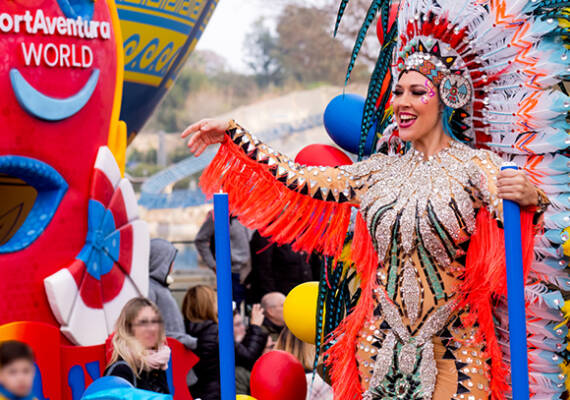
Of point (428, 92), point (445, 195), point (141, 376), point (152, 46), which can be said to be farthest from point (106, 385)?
point (152, 46)

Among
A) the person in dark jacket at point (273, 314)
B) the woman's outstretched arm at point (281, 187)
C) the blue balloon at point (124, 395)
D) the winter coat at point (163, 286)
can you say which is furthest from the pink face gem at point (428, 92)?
the person in dark jacket at point (273, 314)

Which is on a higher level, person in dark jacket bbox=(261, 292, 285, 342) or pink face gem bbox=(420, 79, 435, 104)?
pink face gem bbox=(420, 79, 435, 104)

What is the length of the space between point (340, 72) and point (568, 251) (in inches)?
854

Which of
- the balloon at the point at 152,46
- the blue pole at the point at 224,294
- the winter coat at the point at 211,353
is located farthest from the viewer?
the balloon at the point at 152,46

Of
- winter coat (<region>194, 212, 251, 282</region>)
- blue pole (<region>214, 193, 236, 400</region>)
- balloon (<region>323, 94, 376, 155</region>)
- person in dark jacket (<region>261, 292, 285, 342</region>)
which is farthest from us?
winter coat (<region>194, 212, 251, 282</region>)

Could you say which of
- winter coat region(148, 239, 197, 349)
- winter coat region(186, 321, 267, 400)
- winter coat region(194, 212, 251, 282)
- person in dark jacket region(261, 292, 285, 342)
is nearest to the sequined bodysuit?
winter coat region(186, 321, 267, 400)

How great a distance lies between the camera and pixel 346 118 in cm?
402

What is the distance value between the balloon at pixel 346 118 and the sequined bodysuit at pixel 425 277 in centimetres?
97

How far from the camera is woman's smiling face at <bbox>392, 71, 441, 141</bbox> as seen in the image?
2.95 metres

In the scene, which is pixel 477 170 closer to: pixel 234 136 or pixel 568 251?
pixel 568 251

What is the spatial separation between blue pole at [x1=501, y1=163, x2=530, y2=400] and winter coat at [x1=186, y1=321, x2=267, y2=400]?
2.93 meters

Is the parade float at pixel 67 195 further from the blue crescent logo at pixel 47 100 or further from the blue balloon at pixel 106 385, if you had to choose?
the blue balloon at pixel 106 385

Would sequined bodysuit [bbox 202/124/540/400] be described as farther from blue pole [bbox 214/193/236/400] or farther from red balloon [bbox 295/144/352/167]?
red balloon [bbox 295/144/352/167]

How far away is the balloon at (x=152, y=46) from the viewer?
6.70 meters
